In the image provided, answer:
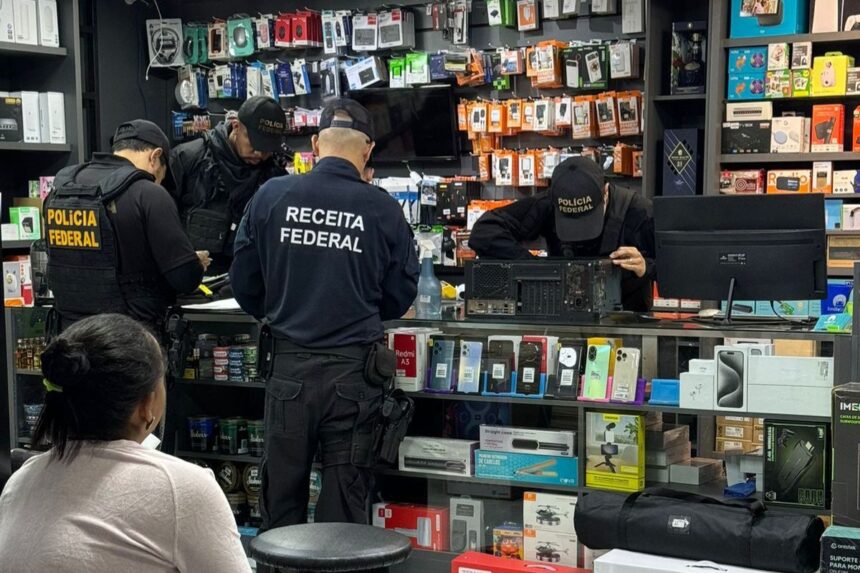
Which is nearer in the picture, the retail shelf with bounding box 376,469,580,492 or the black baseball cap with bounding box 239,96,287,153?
the retail shelf with bounding box 376,469,580,492

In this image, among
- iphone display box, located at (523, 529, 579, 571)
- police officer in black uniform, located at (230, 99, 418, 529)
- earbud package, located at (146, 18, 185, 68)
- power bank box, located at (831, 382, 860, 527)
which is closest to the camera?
power bank box, located at (831, 382, 860, 527)

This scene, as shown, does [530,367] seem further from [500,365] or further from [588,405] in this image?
[588,405]

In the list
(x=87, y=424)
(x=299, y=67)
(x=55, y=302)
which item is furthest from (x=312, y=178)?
(x=299, y=67)

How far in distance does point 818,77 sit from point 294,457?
4.09 meters

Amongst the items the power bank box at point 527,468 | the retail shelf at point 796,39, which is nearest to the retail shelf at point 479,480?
the power bank box at point 527,468

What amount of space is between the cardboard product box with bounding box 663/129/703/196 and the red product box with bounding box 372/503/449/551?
3.28m

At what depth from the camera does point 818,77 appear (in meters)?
6.37

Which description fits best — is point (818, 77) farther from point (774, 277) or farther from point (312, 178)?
point (312, 178)

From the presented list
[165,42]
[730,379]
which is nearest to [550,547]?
[730,379]

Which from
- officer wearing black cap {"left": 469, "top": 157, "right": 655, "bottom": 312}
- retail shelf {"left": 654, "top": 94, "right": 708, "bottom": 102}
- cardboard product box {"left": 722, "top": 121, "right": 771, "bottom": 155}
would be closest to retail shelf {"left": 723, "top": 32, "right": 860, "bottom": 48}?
retail shelf {"left": 654, "top": 94, "right": 708, "bottom": 102}

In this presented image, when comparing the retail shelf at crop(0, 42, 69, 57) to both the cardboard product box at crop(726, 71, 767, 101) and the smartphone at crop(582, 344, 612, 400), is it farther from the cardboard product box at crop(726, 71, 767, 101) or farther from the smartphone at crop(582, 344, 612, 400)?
the smartphone at crop(582, 344, 612, 400)

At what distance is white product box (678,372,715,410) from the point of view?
12.1 ft

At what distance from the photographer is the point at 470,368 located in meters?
4.04

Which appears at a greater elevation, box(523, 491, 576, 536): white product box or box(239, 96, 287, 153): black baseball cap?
box(239, 96, 287, 153): black baseball cap
